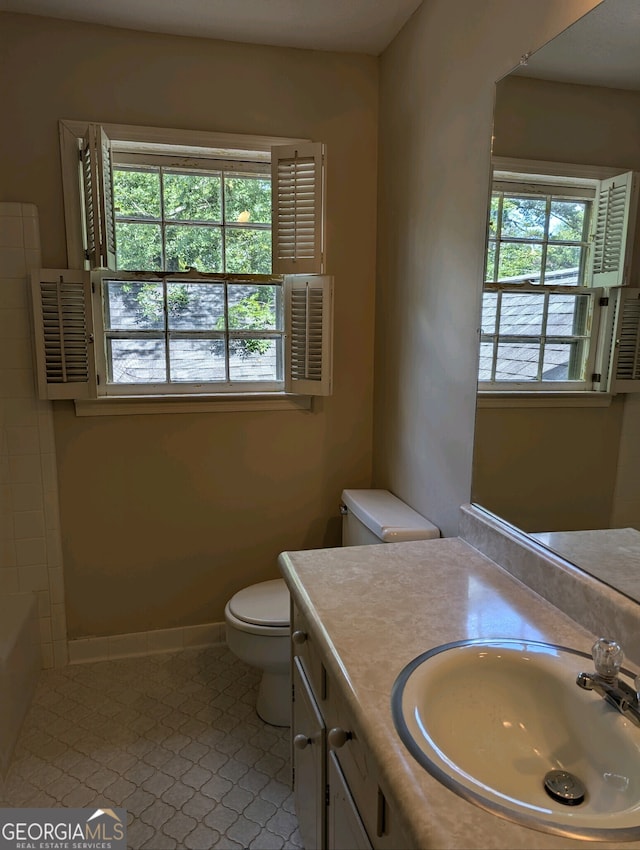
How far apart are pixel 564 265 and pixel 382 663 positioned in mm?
973

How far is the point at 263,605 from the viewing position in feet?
7.09

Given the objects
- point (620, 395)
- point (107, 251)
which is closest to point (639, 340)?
point (620, 395)

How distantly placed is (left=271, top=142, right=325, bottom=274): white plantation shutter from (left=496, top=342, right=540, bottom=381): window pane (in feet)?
3.25

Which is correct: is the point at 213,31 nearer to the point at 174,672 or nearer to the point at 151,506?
the point at 151,506

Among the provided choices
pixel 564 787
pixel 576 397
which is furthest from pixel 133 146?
pixel 564 787

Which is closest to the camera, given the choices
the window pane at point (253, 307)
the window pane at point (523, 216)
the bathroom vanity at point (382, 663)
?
the bathroom vanity at point (382, 663)

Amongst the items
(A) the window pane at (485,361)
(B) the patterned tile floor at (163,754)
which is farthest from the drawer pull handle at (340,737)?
(A) the window pane at (485,361)

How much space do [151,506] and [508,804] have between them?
2.00m

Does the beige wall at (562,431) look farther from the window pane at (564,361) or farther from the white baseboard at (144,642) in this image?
the white baseboard at (144,642)

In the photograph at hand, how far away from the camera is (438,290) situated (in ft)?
6.44

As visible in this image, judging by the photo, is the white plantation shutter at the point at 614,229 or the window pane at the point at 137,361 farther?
the window pane at the point at 137,361

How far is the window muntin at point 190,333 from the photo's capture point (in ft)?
7.93

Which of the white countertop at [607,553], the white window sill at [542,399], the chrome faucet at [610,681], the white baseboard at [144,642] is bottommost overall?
the white baseboard at [144,642]

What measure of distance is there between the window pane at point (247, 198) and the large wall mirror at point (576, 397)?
3.87 feet
